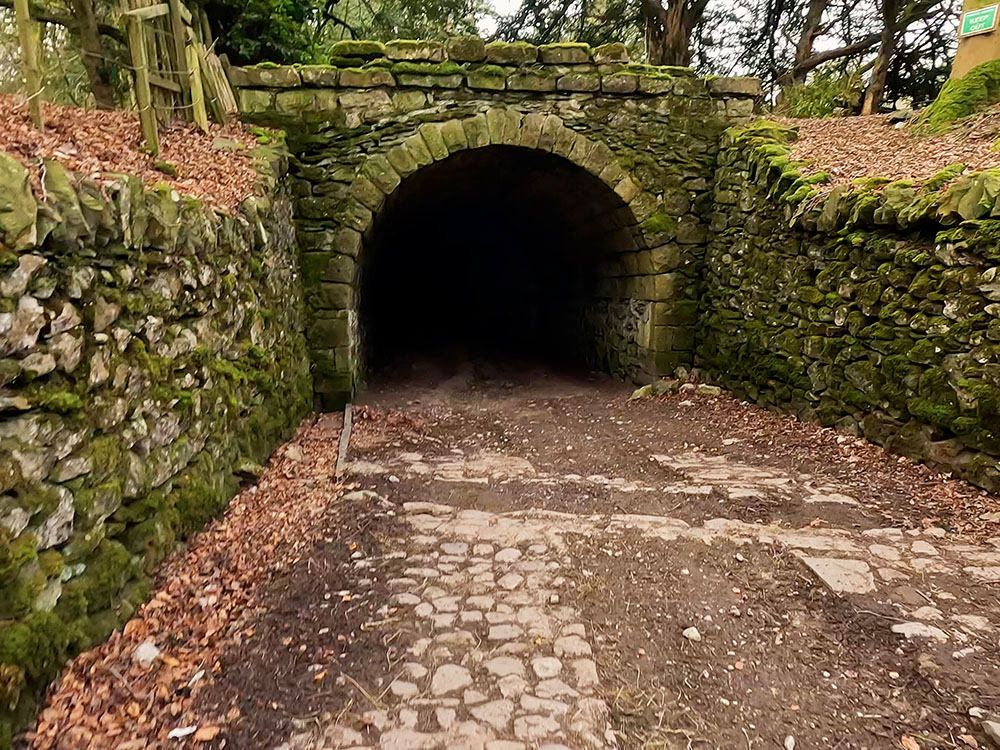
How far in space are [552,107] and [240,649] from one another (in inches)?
257

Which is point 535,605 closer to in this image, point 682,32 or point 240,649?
point 240,649

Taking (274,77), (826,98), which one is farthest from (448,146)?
(826,98)

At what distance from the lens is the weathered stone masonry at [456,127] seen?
23.1 feet

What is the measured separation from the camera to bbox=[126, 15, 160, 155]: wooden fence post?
4.27m

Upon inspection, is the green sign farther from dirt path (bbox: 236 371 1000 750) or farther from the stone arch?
dirt path (bbox: 236 371 1000 750)

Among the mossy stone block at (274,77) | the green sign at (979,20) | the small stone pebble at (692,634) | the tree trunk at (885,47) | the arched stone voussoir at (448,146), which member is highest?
the tree trunk at (885,47)

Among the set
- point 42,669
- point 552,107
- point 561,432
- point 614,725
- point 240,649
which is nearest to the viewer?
point 42,669

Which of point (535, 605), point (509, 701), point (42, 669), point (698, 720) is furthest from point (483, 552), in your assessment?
point (42, 669)

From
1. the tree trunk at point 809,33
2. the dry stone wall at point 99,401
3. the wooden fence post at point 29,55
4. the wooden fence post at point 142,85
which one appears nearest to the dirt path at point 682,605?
the dry stone wall at point 99,401

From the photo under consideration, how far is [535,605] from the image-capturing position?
300cm

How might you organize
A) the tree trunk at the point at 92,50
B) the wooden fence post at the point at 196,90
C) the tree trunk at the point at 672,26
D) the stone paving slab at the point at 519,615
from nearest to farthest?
1. the stone paving slab at the point at 519,615
2. the wooden fence post at the point at 196,90
3. the tree trunk at the point at 92,50
4. the tree trunk at the point at 672,26

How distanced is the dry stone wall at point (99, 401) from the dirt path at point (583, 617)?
213 mm

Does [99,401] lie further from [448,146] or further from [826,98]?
[826,98]

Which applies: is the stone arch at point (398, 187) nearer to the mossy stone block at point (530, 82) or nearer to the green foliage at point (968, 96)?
the mossy stone block at point (530, 82)
